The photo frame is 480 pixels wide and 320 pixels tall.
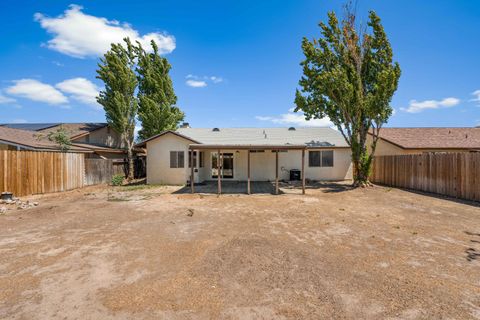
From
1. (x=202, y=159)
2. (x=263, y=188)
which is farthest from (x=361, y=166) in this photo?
(x=202, y=159)

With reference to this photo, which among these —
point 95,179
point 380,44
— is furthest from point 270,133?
point 95,179

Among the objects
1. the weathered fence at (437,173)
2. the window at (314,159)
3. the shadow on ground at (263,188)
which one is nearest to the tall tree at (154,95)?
the shadow on ground at (263,188)

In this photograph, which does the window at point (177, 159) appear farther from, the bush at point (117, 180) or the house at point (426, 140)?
the house at point (426, 140)

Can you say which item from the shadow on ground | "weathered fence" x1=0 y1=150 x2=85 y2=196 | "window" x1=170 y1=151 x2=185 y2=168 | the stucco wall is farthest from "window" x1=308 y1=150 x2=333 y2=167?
"weathered fence" x1=0 y1=150 x2=85 y2=196

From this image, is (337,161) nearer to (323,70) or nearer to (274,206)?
(323,70)

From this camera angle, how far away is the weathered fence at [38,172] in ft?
32.3

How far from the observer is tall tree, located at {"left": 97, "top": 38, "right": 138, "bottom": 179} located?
17922mm

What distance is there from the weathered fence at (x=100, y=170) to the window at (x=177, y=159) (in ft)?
16.2

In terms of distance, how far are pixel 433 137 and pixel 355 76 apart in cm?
1052

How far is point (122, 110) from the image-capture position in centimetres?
1802

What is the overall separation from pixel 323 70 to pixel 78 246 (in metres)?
14.4

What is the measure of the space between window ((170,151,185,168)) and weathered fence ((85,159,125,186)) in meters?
4.93

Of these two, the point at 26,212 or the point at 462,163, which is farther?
the point at 462,163

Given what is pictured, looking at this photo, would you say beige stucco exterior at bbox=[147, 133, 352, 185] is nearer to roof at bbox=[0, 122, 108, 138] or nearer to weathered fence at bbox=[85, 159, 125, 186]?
weathered fence at bbox=[85, 159, 125, 186]
